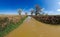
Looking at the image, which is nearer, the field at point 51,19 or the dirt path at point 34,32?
the dirt path at point 34,32

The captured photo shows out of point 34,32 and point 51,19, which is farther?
point 51,19

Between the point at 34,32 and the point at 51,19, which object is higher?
the point at 51,19

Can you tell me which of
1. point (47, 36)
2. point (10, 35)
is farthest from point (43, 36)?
point (10, 35)

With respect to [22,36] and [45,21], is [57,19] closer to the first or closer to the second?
[45,21]

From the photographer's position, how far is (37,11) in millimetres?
12922

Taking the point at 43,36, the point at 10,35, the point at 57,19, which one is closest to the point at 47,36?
the point at 43,36

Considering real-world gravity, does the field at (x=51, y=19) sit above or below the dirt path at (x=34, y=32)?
above

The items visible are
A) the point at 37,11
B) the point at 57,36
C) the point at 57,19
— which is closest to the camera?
the point at 57,36

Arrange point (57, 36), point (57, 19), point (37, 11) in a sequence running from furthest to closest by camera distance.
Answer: point (57, 19)
point (37, 11)
point (57, 36)

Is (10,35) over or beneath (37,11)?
beneath

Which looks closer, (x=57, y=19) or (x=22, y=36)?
(x=22, y=36)

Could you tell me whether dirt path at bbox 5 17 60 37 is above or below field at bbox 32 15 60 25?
below

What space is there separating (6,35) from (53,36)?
269 cm

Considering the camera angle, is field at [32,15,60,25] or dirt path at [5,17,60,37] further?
field at [32,15,60,25]
